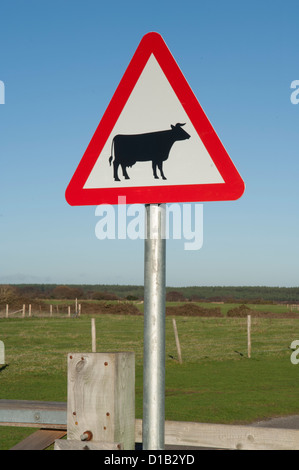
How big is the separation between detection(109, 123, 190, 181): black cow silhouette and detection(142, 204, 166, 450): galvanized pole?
350 millimetres

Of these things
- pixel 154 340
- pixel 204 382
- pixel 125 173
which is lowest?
pixel 204 382

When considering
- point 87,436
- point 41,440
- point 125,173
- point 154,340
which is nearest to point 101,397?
point 87,436

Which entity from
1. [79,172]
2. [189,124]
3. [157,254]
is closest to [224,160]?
[189,124]

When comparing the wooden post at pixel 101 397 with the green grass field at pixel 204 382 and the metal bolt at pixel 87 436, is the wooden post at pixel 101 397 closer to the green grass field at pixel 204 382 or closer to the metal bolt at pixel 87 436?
the metal bolt at pixel 87 436

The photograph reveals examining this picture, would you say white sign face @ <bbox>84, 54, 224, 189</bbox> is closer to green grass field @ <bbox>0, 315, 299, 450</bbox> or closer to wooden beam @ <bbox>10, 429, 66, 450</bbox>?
wooden beam @ <bbox>10, 429, 66, 450</bbox>

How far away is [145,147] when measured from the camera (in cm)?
267

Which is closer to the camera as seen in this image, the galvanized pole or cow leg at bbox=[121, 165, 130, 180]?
the galvanized pole

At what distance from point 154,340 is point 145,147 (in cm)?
88

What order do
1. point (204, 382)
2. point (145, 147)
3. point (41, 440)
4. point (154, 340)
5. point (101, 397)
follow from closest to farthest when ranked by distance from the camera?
1. point (154, 340)
2. point (101, 397)
3. point (145, 147)
4. point (41, 440)
5. point (204, 382)

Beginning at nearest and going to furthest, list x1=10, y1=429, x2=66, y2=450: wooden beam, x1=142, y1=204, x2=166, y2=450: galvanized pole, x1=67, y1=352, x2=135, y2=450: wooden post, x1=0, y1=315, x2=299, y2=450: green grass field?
x1=142, y1=204, x2=166, y2=450: galvanized pole < x1=67, y1=352, x2=135, y2=450: wooden post < x1=10, y1=429, x2=66, y2=450: wooden beam < x1=0, y1=315, x2=299, y2=450: green grass field

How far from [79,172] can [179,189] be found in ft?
1.71

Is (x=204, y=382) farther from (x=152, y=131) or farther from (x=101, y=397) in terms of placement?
(x=152, y=131)

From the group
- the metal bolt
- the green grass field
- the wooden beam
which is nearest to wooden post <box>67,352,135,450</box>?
the metal bolt

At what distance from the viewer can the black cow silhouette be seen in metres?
2.60
